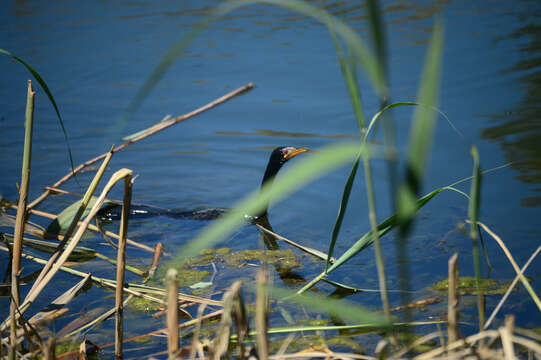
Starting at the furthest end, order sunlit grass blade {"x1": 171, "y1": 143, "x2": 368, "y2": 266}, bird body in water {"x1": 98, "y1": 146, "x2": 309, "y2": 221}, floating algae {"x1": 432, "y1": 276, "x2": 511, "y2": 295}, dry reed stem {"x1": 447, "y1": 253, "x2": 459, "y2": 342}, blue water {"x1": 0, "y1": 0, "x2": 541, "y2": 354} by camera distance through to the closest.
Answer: bird body in water {"x1": 98, "y1": 146, "x2": 309, "y2": 221} → blue water {"x1": 0, "y1": 0, "x2": 541, "y2": 354} → floating algae {"x1": 432, "y1": 276, "x2": 511, "y2": 295} → dry reed stem {"x1": 447, "y1": 253, "x2": 459, "y2": 342} → sunlit grass blade {"x1": 171, "y1": 143, "x2": 368, "y2": 266}

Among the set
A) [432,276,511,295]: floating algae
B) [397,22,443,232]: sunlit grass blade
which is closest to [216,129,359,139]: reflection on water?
[432,276,511,295]: floating algae

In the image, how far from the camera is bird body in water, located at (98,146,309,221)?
6.11 meters

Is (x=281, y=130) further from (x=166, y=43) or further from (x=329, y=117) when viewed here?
(x=166, y=43)

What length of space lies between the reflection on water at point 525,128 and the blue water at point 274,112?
24 millimetres

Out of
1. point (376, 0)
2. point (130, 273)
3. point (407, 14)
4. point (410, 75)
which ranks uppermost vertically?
point (407, 14)

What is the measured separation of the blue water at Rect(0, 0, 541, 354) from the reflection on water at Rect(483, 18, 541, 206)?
24 mm

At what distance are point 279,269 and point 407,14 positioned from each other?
9.08 meters

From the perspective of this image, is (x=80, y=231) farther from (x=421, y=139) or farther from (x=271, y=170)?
(x=271, y=170)

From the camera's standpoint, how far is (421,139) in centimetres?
147

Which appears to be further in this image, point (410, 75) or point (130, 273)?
point (410, 75)

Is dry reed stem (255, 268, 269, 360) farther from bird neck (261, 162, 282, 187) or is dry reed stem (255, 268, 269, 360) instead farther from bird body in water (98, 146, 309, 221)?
bird neck (261, 162, 282, 187)

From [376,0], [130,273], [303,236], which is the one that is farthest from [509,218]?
[376,0]

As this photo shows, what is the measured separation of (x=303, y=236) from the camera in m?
5.60

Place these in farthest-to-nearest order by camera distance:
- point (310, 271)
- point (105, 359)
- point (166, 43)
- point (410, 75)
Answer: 1. point (166, 43)
2. point (410, 75)
3. point (310, 271)
4. point (105, 359)
